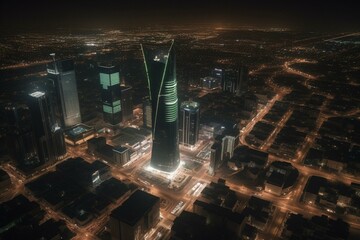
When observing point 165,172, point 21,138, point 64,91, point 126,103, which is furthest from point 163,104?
point 64,91

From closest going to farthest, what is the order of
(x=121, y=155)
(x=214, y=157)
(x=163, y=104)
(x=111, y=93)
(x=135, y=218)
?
1. (x=135, y=218)
2. (x=163, y=104)
3. (x=214, y=157)
4. (x=121, y=155)
5. (x=111, y=93)

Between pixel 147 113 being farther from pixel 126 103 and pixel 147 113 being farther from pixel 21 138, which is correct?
pixel 21 138

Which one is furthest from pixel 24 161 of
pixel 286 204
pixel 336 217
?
pixel 336 217

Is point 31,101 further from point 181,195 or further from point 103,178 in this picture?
point 181,195

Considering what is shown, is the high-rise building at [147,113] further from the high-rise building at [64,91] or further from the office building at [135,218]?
the office building at [135,218]

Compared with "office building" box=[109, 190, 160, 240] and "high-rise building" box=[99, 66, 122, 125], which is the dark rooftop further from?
"high-rise building" box=[99, 66, 122, 125]

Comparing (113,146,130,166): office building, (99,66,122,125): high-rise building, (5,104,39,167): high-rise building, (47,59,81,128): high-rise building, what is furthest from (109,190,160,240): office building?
(47,59,81,128): high-rise building

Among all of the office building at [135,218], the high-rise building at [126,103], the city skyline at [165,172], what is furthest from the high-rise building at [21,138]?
the office building at [135,218]
